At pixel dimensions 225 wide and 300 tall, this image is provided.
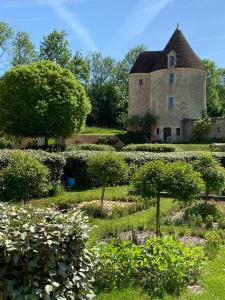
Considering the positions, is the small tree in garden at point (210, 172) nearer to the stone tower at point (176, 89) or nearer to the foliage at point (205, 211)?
the foliage at point (205, 211)

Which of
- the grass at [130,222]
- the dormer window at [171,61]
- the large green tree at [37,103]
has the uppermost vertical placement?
the dormer window at [171,61]

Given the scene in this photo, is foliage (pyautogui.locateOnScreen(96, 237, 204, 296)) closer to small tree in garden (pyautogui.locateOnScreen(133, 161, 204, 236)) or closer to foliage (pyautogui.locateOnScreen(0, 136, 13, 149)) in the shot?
small tree in garden (pyautogui.locateOnScreen(133, 161, 204, 236))

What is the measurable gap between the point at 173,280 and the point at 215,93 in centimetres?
6520

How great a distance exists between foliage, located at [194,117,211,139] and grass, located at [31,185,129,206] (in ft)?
103

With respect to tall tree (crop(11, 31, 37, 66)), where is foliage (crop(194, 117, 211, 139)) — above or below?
below

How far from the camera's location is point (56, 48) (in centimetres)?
5925

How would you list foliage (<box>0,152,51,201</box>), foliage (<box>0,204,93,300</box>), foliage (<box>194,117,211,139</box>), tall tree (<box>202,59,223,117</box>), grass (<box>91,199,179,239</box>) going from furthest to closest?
1. tall tree (<box>202,59,223,117</box>)
2. foliage (<box>194,117,211,139</box>)
3. foliage (<box>0,152,51,201</box>)
4. grass (<box>91,199,179,239</box>)
5. foliage (<box>0,204,93,300</box>)

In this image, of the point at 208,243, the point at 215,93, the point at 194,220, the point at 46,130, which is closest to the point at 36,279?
the point at 208,243

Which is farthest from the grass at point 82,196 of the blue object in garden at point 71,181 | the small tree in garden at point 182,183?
the small tree in garden at point 182,183

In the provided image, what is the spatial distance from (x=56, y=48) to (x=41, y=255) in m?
56.7

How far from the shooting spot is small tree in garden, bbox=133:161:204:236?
441 inches

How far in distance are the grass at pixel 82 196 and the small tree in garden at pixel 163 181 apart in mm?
5695

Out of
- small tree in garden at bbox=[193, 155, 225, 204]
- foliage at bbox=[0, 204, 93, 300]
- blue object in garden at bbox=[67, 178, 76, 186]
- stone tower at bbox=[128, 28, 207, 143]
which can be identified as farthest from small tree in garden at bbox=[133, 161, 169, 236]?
stone tower at bbox=[128, 28, 207, 143]

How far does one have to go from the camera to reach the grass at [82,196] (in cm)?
1722
